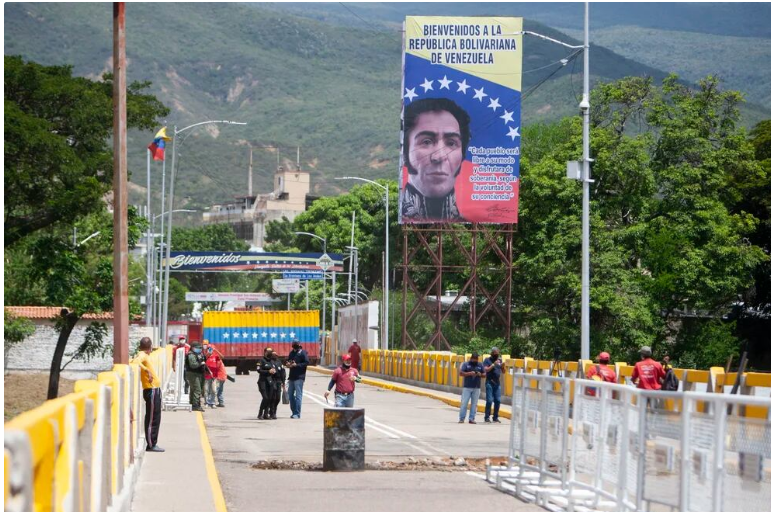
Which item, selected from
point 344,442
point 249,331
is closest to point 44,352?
point 249,331

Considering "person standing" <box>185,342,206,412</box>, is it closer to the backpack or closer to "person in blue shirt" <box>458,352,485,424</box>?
"person in blue shirt" <box>458,352,485,424</box>

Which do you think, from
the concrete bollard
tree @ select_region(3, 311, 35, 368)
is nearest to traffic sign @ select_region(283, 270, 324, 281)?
tree @ select_region(3, 311, 35, 368)

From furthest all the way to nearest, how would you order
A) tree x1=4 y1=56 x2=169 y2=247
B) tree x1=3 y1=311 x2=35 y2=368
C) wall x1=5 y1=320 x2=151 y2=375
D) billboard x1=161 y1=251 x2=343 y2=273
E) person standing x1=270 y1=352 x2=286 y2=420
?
1. billboard x1=161 y1=251 x2=343 y2=273
2. wall x1=5 y1=320 x2=151 y2=375
3. tree x1=3 y1=311 x2=35 y2=368
4. tree x1=4 y1=56 x2=169 y2=247
5. person standing x1=270 y1=352 x2=286 y2=420

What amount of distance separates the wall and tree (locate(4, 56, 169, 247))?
19.0 m

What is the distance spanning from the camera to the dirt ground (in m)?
46.9

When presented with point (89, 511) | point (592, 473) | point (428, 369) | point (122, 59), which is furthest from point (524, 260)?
point (89, 511)

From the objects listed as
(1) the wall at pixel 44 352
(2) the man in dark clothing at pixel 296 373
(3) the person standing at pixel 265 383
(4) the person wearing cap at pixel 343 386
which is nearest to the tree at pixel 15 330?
(1) the wall at pixel 44 352

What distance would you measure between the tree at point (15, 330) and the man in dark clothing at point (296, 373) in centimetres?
2802

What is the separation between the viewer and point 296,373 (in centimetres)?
2961

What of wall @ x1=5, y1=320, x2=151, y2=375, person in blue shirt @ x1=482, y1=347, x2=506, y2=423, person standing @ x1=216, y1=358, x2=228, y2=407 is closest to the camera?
person in blue shirt @ x1=482, y1=347, x2=506, y2=423

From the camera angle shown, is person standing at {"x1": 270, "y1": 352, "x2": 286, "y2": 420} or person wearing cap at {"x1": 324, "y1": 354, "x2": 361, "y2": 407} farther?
person standing at {"x1": 270, "y1": 352, "x2": 286, "y2": 420}

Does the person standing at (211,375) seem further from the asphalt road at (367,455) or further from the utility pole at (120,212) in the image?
the utility pole at (120,212)

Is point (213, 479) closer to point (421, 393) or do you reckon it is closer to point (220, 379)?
point (220, 379)

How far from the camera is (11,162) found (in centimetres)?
Answer: 3922
